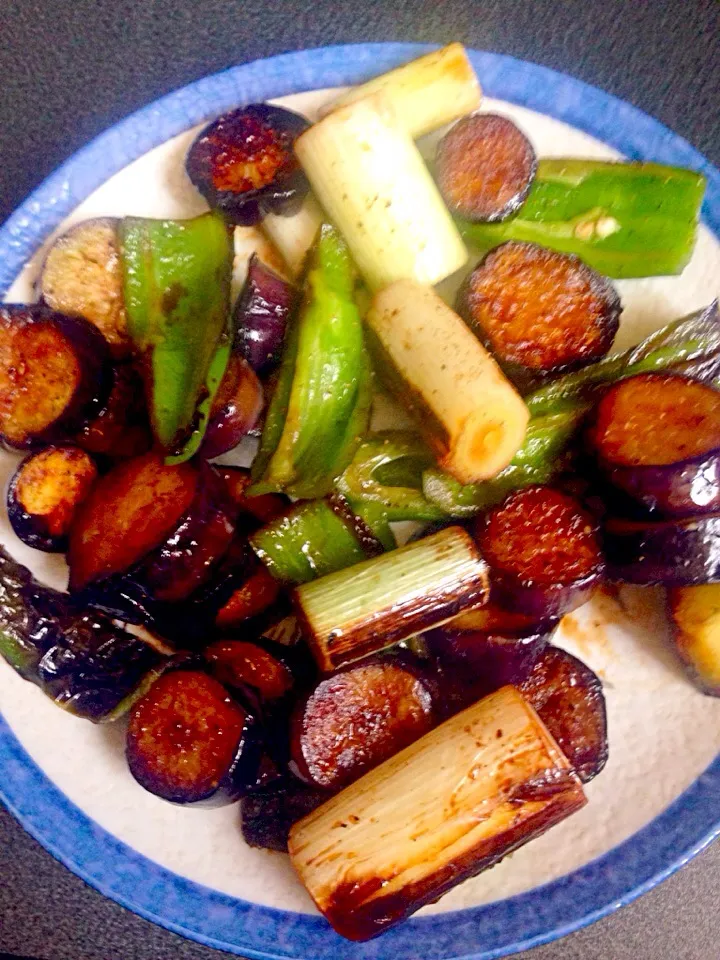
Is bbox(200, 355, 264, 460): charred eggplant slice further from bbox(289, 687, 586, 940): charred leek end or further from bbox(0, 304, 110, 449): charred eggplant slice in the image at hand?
bbox(289, 687, 586, 940): charred leek end

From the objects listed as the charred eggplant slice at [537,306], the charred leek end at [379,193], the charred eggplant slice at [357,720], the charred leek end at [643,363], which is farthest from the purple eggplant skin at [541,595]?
the charred leek end at [379,193]

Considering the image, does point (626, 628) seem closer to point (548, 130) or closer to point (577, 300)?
point (577, 300)

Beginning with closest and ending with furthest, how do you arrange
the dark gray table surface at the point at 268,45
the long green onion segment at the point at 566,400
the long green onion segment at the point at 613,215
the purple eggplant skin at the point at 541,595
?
the purple eggplant skin at the point at 541,595, the long green onion segment at the point at 566,400, the long green onion segment at the point at 613,215, the dark gray table surface at the point at 268,45

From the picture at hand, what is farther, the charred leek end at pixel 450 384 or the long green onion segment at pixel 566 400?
the long green onion segment at pixel 566 400

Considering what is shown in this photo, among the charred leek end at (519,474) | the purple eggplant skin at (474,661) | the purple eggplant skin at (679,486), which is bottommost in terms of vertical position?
the purple eggplant skin at (474,661)

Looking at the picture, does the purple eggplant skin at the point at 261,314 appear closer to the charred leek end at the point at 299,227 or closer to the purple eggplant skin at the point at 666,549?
the charred leek end at the point at 299,227

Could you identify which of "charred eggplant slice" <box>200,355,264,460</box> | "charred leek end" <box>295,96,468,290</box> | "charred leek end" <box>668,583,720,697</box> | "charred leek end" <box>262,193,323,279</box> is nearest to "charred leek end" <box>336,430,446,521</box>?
"charred eggplant slice" <box>200,355,264,460</box>

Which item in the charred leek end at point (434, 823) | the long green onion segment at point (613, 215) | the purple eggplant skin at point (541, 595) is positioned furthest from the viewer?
the long green onion segment at point (613, 215)
